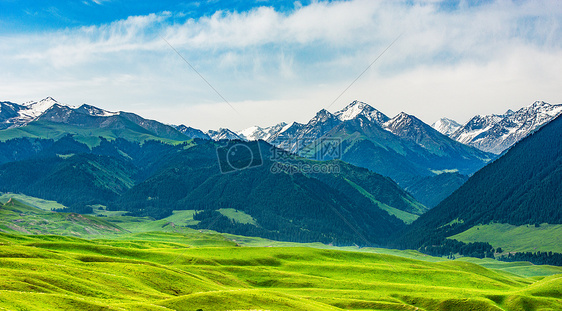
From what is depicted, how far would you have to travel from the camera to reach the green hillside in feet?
258

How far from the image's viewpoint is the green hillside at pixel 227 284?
258 feet

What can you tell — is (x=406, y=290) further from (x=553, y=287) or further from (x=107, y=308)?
(x=107, y=308)

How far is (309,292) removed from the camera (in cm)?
12288

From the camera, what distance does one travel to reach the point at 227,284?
130m

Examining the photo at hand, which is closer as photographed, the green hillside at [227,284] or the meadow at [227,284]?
the meadow at [227,284]

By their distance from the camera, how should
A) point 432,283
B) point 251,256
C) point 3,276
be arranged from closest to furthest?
point 3,276
point 432,283
point 251,256

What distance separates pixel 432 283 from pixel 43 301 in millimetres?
127556

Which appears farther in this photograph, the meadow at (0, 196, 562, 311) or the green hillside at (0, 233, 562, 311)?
the green hillside at (0, 233, 562, 311)

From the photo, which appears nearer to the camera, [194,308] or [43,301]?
[43,301]

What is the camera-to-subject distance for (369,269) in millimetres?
170125

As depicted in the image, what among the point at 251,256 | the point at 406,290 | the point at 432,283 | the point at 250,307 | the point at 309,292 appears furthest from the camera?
the point at 251,256

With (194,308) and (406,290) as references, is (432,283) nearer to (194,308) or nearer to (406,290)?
(406,290)

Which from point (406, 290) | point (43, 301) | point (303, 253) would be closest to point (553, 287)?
point (406, 290)

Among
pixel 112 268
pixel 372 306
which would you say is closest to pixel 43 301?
pixel 112 268
